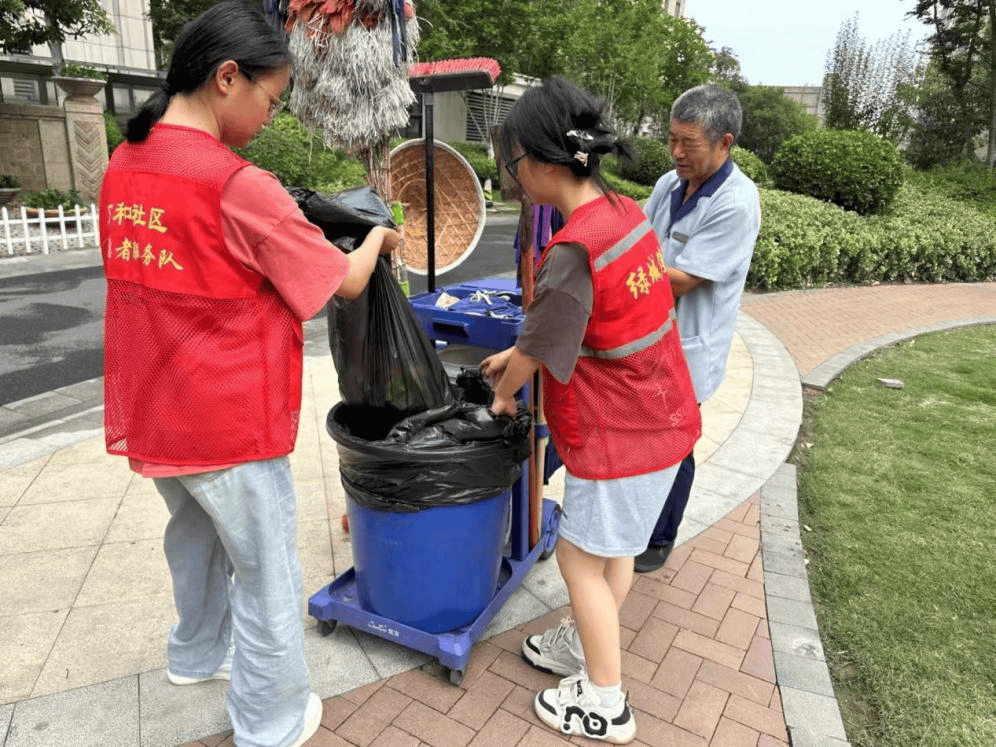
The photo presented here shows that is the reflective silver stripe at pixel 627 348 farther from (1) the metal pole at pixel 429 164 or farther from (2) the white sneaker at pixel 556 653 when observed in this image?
(1) the metal pole at pixel 429 164

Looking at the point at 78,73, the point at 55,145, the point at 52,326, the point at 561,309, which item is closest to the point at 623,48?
the point at 78,73

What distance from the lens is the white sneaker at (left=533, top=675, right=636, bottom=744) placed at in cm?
196

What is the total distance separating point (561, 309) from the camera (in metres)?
1.62

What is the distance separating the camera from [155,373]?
153cm

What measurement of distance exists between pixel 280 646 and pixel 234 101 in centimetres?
126

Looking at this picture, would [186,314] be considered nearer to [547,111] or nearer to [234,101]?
[234,101]

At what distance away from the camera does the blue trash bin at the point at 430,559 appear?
2057 mm

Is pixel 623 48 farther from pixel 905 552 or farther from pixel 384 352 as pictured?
pixel 384 352

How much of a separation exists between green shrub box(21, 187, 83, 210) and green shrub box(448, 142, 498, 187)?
881cm

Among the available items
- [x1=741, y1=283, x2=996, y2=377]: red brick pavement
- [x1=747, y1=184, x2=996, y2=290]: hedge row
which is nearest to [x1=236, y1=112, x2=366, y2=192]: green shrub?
[x1=747, y1=184, x2=996, y2=290]: hedge row

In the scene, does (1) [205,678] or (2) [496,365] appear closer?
(2) [496,365]

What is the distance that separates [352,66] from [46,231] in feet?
31.1

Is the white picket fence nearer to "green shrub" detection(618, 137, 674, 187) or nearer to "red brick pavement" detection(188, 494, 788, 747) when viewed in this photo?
"red brick pavement" detection(188, 494, 788, 747)

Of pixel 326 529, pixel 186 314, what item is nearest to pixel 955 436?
pixel 326 529
